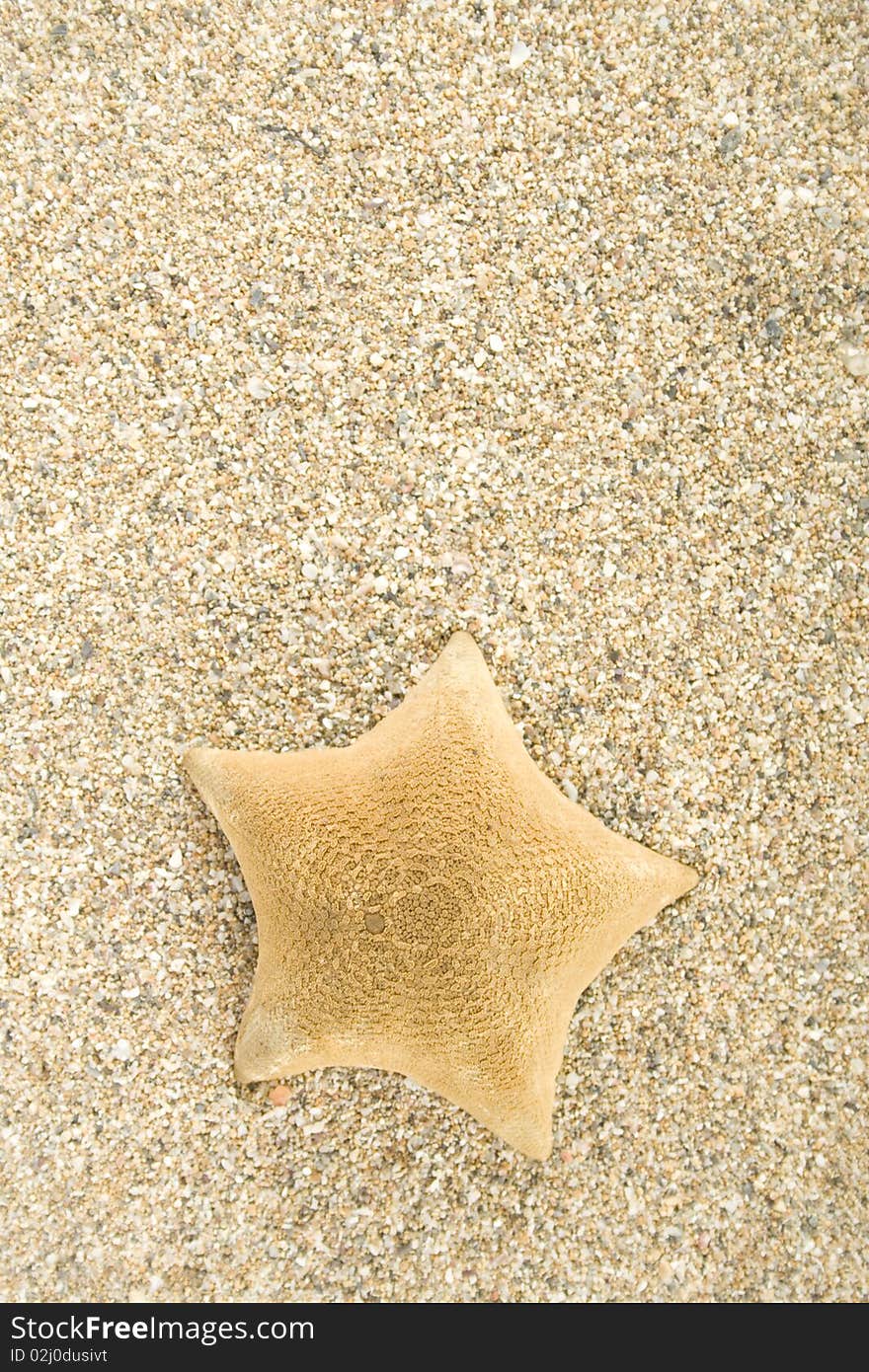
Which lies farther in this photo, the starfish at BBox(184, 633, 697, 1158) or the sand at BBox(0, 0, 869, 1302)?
the sand at BBox(0, 0, 869, 1302)

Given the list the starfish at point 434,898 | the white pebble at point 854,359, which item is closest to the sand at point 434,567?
the white pebble at point 854,359

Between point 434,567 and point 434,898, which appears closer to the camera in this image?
point 434,898

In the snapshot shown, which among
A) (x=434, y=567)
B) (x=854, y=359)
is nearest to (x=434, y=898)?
(x=434, y=567)

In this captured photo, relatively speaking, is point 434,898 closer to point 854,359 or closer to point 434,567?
point 434,567

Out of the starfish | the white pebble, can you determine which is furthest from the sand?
the starfish

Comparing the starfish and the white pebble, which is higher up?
the white pebble

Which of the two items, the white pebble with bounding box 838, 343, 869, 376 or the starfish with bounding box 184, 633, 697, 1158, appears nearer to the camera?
the starfish with bounding box 184, 633, 697, 1158

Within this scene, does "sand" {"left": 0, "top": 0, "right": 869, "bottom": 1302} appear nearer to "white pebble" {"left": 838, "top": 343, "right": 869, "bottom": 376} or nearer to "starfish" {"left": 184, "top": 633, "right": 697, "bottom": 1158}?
"white pebble" {"left": 838, "top": 343, "right": 869, "bottom": 376}
